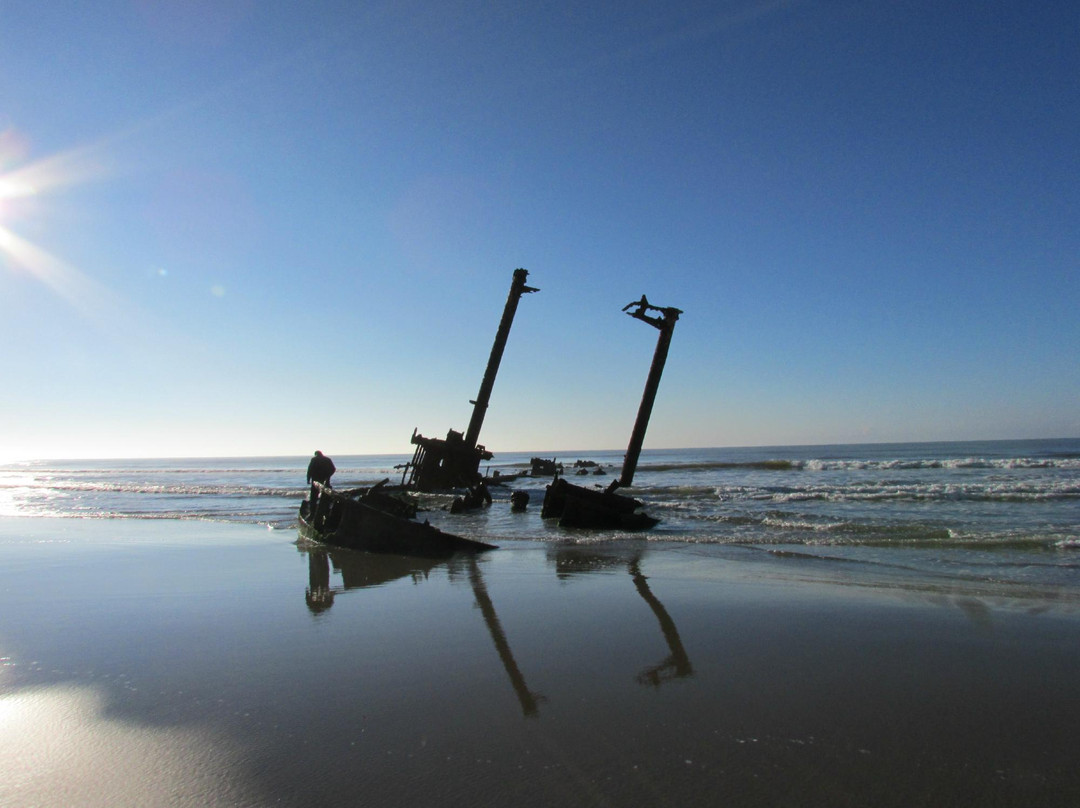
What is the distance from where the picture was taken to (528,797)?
2.70 meters

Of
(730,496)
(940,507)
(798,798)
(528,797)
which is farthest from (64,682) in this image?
(730,496)

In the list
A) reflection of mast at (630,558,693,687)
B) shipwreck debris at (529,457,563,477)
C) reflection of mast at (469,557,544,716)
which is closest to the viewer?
reflection of mast at (469,557,544,716)

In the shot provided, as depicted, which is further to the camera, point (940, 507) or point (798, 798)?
point (940, 507)

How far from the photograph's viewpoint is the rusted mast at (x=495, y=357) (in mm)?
20281

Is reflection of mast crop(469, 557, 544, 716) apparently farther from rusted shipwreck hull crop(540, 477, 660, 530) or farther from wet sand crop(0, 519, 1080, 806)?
rusted shipwreck hull crop(540, 477, 660, 530)

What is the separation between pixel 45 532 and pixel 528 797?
1616cm

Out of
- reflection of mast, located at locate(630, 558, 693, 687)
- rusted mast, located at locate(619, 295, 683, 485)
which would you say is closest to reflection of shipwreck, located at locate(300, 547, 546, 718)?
reflection of mast, located at locate(630, 558, 693, 687)

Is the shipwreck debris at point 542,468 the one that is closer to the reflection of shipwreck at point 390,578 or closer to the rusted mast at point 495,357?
the rusted mast at point 495,357

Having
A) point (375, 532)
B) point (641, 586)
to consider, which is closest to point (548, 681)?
point (641, 586)

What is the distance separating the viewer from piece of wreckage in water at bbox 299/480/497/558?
10.2 m

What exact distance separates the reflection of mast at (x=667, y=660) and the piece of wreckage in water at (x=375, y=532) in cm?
444

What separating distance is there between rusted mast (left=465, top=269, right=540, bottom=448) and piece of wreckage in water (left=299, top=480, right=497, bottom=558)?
7915 mm

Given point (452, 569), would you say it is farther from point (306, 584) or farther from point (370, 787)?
point (370, 787)

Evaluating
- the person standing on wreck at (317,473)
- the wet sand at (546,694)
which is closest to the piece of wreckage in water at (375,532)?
the person standing on wreck at (317,473)
